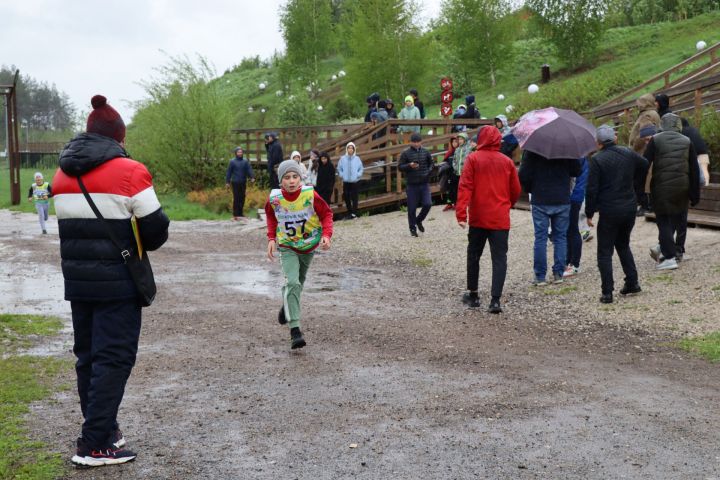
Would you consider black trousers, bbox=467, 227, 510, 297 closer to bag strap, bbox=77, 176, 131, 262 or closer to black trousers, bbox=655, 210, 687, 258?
black trousers, bbox=655, 210, 687, 258

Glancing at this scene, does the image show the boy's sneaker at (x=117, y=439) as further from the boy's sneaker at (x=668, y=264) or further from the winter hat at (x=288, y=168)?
the boy's sneaker at (x=668, y=264)

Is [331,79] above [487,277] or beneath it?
above

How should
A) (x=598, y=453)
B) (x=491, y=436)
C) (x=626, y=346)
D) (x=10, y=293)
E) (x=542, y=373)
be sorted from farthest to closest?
(x=10, y=293), (x=626, y=346), (x=542, y=373), (x=491, y=436), (x=598, y=453)

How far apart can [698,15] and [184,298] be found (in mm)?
41922

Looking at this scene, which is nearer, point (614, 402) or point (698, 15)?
point (614, 402)

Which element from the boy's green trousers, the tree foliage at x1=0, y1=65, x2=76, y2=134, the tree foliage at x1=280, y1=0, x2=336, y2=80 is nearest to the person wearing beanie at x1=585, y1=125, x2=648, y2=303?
the boy's green trousers

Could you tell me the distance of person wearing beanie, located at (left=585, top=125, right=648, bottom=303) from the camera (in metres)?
9.34

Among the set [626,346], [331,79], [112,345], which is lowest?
[626,346]

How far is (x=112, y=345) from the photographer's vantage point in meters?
4.69

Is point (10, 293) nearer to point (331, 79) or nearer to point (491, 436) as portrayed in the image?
point (491, 436)

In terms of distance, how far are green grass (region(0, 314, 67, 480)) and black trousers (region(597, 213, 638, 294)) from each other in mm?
5430

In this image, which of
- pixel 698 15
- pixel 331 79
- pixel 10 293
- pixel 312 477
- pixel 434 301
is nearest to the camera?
pixel 312 477

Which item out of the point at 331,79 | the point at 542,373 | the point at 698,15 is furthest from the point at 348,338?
the point at 331,79

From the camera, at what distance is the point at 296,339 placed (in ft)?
24.8
